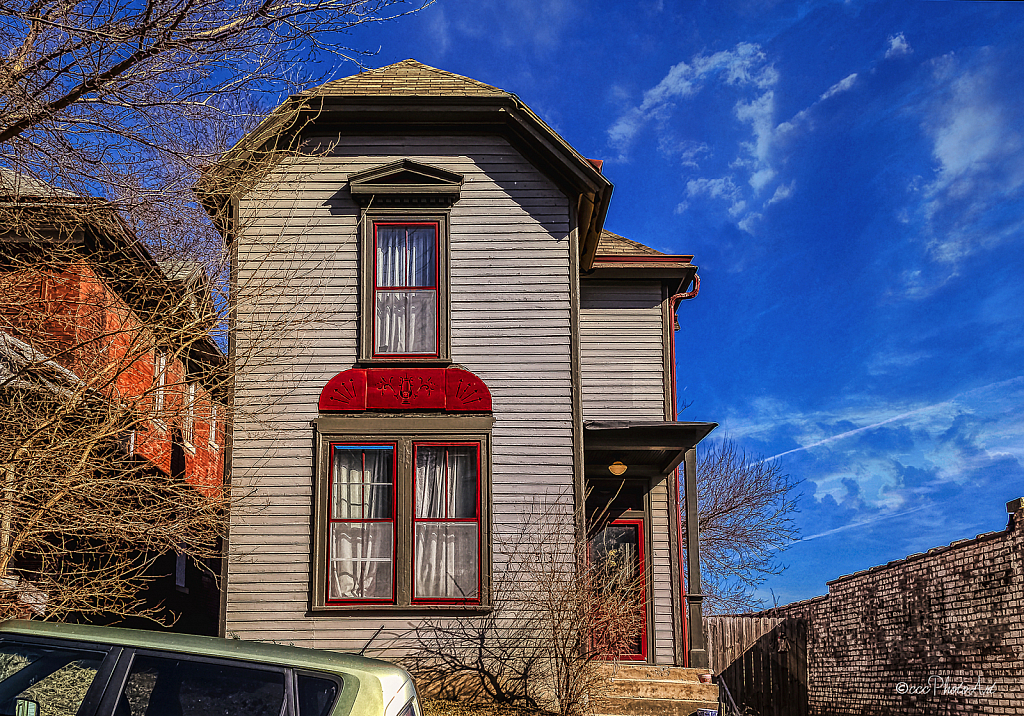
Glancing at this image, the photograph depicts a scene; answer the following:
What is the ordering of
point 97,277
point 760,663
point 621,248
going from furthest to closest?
point 760,663
point 621,248
point 97,277

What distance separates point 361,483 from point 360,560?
990 millimetres

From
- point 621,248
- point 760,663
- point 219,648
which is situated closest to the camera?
point 219,648

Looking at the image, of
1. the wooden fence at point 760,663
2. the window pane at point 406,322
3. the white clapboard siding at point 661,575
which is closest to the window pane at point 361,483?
the window pane at point 406,322

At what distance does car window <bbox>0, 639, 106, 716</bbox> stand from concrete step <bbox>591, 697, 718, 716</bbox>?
787 centimetres

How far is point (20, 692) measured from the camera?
4641 millimetres

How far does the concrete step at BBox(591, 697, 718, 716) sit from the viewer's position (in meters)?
11.4

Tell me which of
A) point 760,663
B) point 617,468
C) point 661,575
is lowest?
point 760,663

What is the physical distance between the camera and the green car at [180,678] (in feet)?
14.7

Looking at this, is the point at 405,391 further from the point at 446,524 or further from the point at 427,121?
the point at 427,121

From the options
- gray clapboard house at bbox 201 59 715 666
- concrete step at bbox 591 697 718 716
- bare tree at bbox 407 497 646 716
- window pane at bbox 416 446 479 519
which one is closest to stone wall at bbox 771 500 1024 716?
gray clapboard house at bbox 201 59 715 666

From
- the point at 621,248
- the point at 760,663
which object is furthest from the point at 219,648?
the point at 760,663

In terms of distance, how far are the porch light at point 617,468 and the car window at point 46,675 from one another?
10.7 meters

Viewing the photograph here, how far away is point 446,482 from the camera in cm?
1194

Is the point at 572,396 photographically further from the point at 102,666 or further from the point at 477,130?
the point at 102,666
